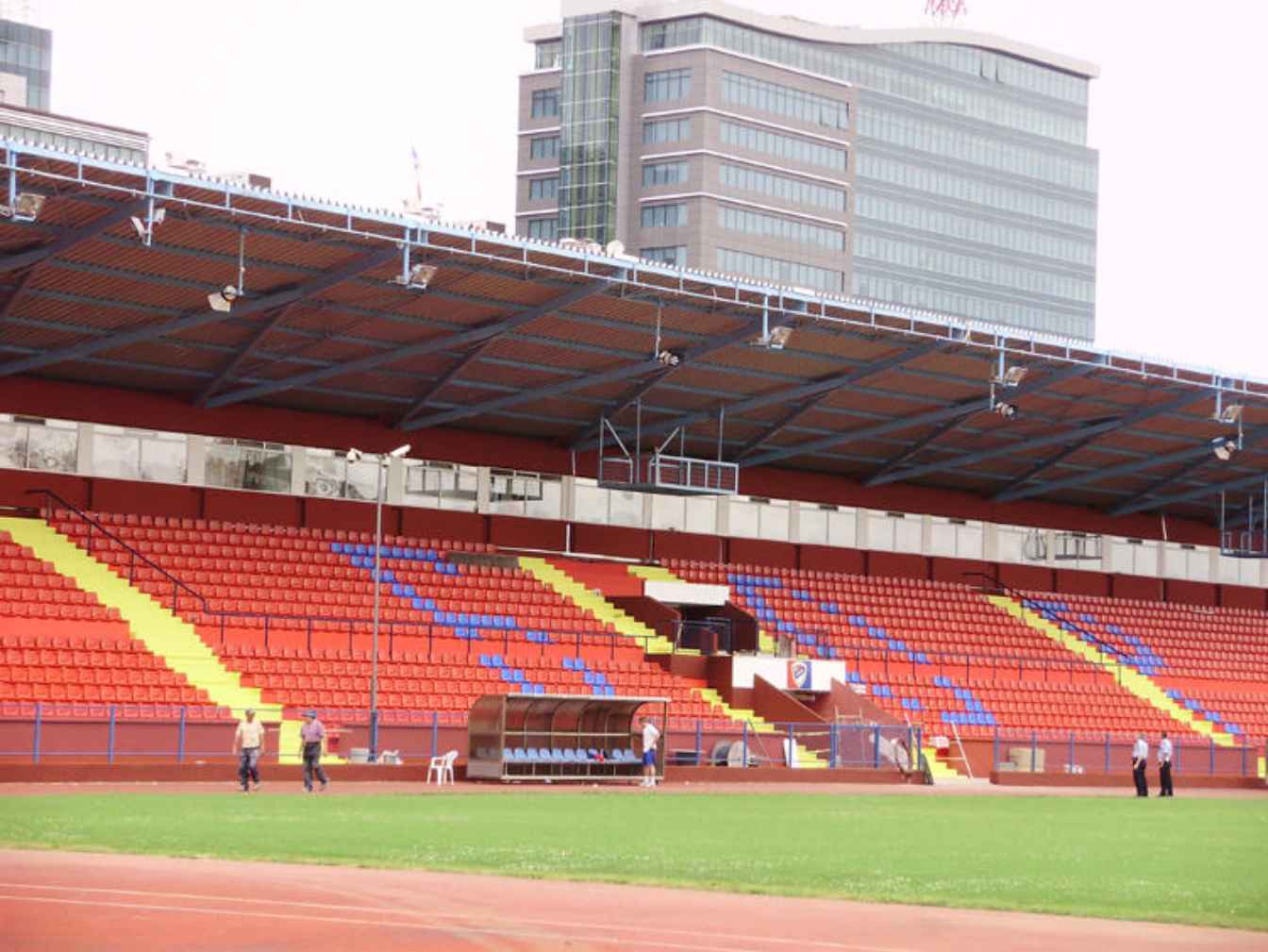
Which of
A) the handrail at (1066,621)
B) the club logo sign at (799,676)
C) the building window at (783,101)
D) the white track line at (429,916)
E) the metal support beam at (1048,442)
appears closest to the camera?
the white track line at (429,916)

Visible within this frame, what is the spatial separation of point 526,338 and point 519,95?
11523cm

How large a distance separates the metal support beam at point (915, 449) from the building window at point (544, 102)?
98.8 meters

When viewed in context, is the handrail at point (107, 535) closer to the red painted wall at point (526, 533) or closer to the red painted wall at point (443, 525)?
the red painted wall at point (443, 525)

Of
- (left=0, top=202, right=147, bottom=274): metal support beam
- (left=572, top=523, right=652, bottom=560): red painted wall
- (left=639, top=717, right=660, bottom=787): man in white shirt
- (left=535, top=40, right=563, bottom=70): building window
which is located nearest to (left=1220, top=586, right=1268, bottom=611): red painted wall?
(left=572, top=523, right=652, bottom=560): red painted wall

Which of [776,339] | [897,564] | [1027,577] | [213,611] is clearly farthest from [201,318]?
[1027,577]

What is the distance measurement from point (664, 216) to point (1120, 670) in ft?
316

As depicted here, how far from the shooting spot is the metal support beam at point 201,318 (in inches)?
1802

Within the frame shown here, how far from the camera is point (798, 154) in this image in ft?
543

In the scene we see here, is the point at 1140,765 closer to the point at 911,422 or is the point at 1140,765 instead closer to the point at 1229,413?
the point at 911,422

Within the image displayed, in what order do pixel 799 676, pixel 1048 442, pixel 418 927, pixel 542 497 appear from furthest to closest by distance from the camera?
pixel 1048 442, pixel 542 497, pixel 799 676, pixel 418 927

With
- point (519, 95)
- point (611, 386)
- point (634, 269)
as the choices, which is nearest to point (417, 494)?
point (611, 386)

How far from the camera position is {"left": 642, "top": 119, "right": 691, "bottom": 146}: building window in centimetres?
15900

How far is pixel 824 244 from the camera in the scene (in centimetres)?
16688

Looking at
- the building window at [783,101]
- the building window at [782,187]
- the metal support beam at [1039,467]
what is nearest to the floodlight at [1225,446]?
the metal support beam at [1039,467]
